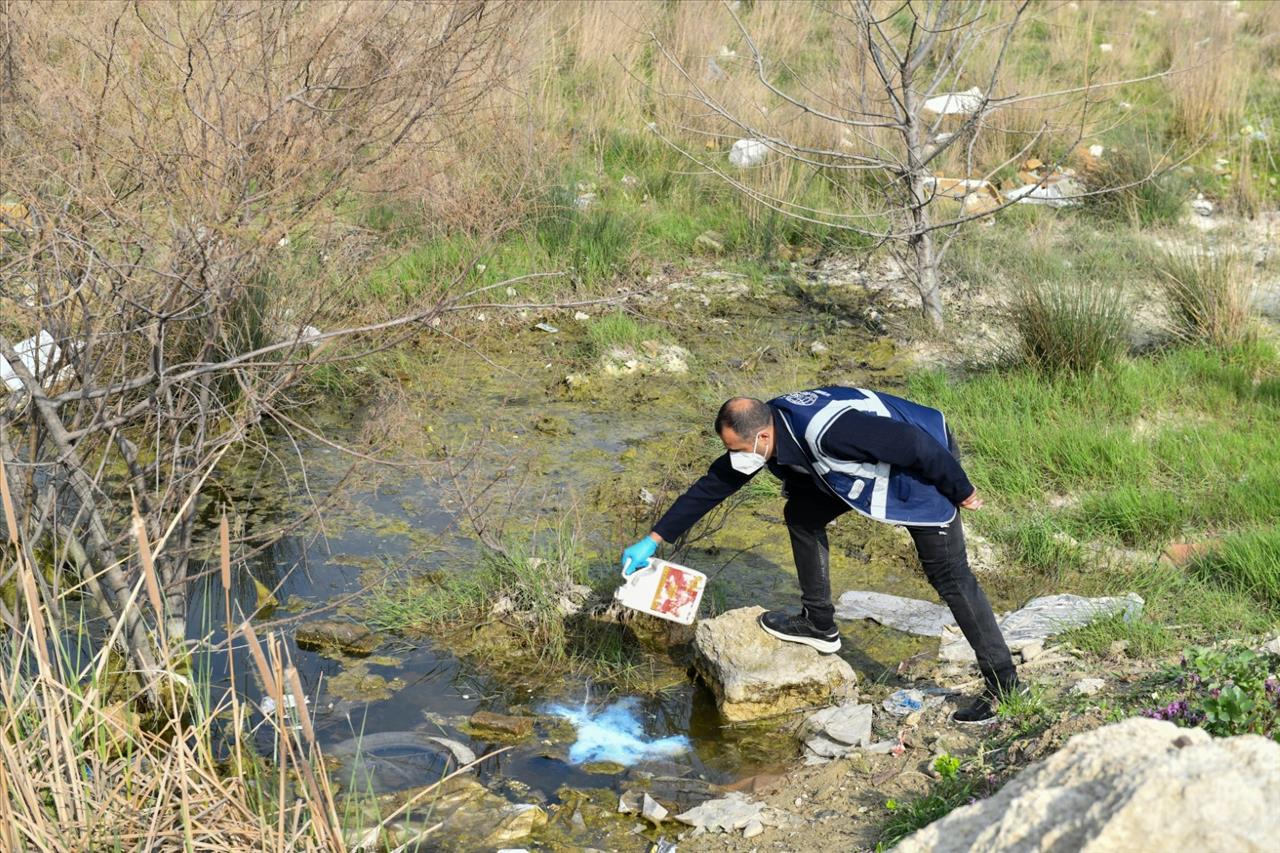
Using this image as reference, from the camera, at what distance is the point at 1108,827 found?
1763mm

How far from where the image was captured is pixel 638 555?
4.32 metres

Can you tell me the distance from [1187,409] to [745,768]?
354 centimetres

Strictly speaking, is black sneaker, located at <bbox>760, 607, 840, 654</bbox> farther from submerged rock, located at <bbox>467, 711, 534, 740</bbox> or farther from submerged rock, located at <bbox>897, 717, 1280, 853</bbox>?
submerged rock, located at <bbox>897, 717, 1280, 853</bbox>

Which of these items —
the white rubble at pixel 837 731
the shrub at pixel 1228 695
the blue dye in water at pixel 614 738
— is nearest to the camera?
the shrub at pixel 1228 695

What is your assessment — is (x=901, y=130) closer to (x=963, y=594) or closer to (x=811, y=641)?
(x=811, y=641)

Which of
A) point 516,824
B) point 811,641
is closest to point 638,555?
point 811,641

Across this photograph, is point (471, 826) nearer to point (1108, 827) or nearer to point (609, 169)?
point (1108, 827)

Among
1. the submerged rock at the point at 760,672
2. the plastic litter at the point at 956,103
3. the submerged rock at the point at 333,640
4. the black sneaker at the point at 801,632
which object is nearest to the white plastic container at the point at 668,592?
the submerged rock at the point at 760,672

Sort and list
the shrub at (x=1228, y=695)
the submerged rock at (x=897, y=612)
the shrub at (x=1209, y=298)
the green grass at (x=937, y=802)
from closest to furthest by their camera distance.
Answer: the shrub at (x=1228, y=695) < the green grass at (x=937, y=802) < the submerged rock at (x=897, y=612) < the shrub at (x=1209, y=298)

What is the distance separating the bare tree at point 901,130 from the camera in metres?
7.34

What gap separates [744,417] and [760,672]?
972 millimetres

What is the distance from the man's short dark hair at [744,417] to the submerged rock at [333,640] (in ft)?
5.61

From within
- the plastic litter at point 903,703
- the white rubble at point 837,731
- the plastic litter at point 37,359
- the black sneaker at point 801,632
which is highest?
the plastic litter at point 37,359

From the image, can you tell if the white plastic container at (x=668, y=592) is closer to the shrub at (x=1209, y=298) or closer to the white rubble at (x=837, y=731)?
the white rubble at (x=837, y=731)
